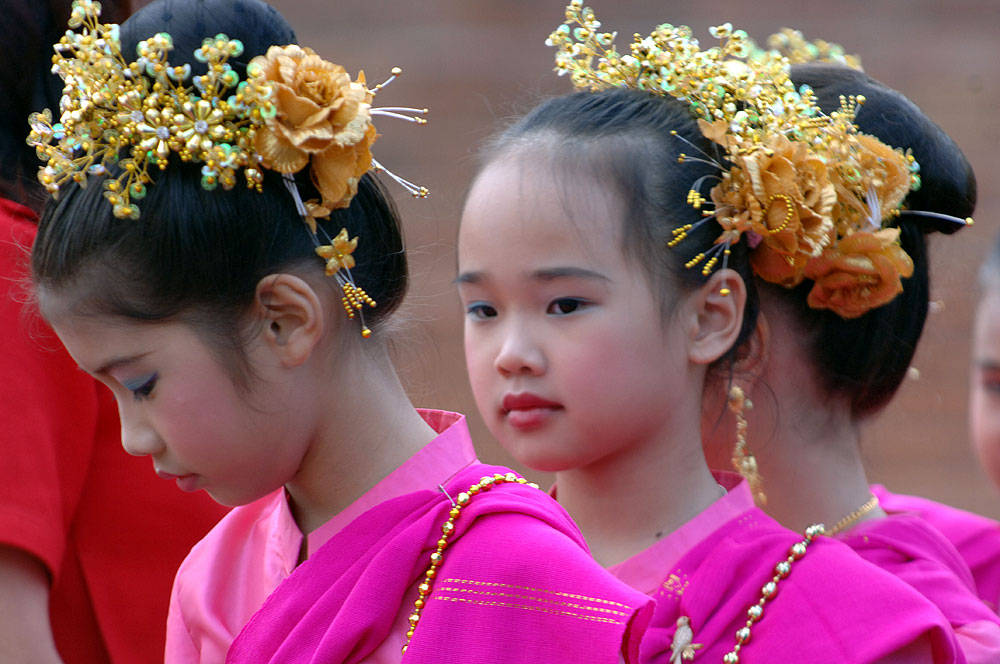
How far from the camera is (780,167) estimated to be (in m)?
1.97

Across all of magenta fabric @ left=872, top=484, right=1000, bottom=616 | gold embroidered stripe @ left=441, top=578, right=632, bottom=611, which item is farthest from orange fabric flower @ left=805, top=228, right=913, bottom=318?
gold embroidered stripe @ left=441, top=578, right=632, bottom=611

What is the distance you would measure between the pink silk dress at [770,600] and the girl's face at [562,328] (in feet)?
0.62

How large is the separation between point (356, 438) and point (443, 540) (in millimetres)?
194

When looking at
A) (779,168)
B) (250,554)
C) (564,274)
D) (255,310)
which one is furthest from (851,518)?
(255,310)

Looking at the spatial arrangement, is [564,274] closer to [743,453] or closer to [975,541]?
[743,453]

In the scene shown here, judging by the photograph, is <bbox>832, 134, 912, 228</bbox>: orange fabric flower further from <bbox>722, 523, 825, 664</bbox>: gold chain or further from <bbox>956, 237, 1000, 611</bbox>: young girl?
<bbox>722, 523, 825, 664</bbox>: gold chain

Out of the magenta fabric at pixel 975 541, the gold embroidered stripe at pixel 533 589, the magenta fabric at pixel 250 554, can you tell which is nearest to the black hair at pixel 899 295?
the magenta fabric at pixel 975 541

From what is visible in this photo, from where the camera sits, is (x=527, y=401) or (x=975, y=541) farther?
(x=975, y=541)

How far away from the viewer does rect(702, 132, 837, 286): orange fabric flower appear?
1946mm

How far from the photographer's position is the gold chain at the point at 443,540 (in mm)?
1580

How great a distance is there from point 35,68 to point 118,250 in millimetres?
519

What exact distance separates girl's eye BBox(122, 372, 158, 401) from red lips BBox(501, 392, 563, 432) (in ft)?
1.68

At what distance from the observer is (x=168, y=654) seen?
1800 millimetres

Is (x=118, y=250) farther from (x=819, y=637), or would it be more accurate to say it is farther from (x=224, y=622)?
(x=819, y=637)
